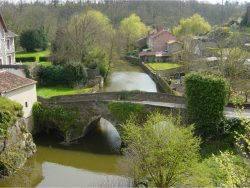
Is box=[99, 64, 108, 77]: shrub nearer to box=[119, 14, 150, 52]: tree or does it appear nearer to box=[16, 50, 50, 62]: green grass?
box=[16, 50, 50, 62]: green grass

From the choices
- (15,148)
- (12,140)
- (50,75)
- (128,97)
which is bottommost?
(15,148)

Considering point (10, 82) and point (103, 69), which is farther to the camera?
point (103, 69)

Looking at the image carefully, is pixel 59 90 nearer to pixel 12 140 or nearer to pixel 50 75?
pixel 50 75

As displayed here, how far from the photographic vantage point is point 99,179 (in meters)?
23.2

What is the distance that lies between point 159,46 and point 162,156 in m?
67.1

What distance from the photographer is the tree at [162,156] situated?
1794cm

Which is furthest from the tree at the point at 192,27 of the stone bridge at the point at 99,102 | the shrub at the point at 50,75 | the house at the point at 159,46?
the stone bridge at the point at 99,102

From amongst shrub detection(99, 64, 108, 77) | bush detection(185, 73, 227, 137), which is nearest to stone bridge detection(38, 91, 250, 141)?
bush detection(185, 73, 227, 137)

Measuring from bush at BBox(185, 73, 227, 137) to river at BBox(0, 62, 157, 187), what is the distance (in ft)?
20.6

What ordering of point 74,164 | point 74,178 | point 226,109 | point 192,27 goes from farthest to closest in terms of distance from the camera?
1. point 192,27
2. point 226,109
3. point 74,164
4. point 74,178

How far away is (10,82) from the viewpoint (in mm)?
27719

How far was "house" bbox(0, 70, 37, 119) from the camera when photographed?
88.0 ft

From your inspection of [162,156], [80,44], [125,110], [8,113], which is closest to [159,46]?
[80,44]

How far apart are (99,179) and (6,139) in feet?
20.4
